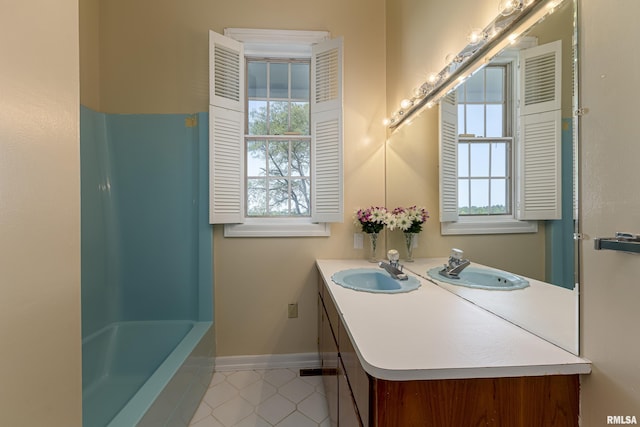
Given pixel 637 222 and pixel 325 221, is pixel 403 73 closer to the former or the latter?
pixel 325 221

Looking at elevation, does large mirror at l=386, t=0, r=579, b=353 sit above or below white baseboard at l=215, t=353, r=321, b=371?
above

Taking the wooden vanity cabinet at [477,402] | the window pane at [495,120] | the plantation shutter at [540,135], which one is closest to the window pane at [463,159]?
the window pane at [495,120]

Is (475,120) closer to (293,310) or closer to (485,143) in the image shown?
(485,143)

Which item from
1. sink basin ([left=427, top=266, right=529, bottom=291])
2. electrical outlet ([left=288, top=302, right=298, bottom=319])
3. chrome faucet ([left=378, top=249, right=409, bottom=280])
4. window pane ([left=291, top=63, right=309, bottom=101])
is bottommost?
electrical outlet ([left=288, top=302, right=298, bottom=319])

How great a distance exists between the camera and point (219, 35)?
199 cm

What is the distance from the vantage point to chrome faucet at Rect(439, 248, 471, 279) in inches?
48.3

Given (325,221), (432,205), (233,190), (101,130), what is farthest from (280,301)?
(101,130)

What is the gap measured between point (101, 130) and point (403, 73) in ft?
7.65

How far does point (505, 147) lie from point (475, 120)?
235 millimetres

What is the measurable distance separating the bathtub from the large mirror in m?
1.52

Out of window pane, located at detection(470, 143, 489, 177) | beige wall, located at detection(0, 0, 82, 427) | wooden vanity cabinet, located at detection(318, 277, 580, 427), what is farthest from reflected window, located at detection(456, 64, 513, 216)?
beige wall, located at detection(0, 0, 82, 427)

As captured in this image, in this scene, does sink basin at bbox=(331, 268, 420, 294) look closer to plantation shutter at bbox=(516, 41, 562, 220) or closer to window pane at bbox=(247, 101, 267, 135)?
plantation shutter at bbox=(516, 41, 562, 220)

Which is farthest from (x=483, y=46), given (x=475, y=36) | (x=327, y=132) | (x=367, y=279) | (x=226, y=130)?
(x=226, y=130)

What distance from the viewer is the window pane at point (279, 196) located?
2.32 m
